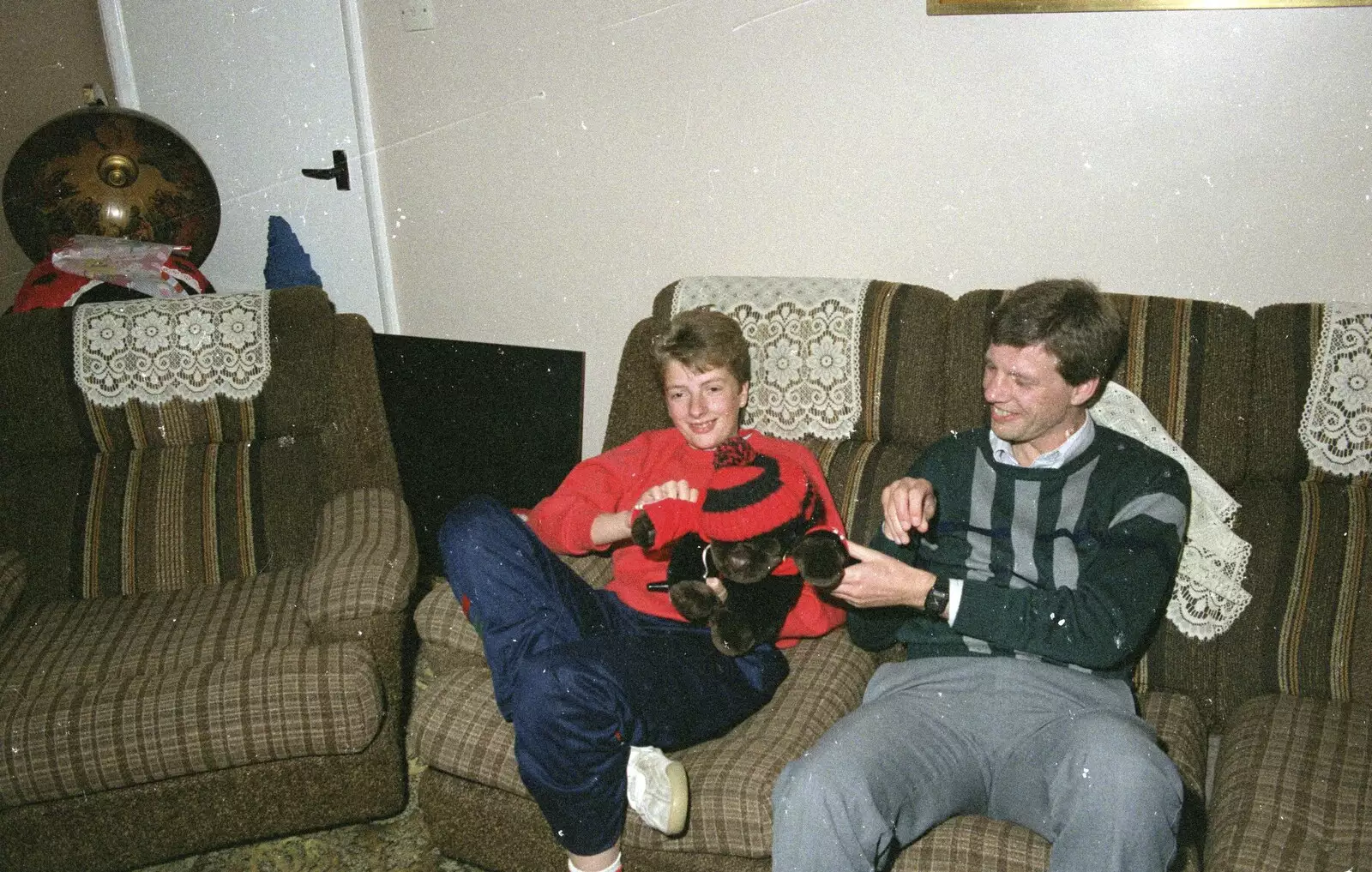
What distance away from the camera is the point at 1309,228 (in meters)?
2.00

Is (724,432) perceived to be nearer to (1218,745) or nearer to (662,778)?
(662,778)

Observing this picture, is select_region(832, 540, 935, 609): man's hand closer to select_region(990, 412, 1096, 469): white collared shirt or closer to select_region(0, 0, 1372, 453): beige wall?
select_region(990, 412, 1096, 469): white collared shirt

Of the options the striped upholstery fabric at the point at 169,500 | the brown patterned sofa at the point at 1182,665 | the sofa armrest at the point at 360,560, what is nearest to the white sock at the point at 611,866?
the brown patterned sofa at the point at 1182,665

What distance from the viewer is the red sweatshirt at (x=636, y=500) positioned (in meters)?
1.84

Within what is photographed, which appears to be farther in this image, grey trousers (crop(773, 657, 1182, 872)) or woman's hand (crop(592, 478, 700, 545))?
woman's hand (crop(592, 478, 700, 545))

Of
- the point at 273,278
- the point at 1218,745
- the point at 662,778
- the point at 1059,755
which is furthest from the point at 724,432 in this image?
the point at 273,278

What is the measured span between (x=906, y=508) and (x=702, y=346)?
1.61ft

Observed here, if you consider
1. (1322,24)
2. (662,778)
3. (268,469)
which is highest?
(1322,24)

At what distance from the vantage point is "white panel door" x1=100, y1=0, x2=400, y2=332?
2.93 metres

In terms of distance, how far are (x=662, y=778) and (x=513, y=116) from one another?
190 cm

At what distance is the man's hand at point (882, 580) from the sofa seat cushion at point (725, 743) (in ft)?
0.86

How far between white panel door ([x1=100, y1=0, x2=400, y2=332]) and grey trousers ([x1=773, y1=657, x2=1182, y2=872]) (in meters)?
2.19

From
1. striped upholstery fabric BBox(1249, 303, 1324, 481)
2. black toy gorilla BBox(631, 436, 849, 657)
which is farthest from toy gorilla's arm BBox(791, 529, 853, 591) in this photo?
striped upholstery fabric BBox(1249, 303, 1324, 481)

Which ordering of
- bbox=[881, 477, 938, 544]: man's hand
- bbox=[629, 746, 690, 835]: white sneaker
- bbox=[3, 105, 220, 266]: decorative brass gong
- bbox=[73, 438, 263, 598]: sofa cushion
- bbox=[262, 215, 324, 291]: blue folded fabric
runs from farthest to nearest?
bbox=[262, 215, 324, 291]: blue folded fabric → bbox=[3, 105, 220, 266]: decorative brass gong → bbox=[73, 438, 263, 598]: sofa cushion → bbox=[881, 477, 938, 544]: man's hand → bbox=[629, 746, 690, 835]: white sneaker
